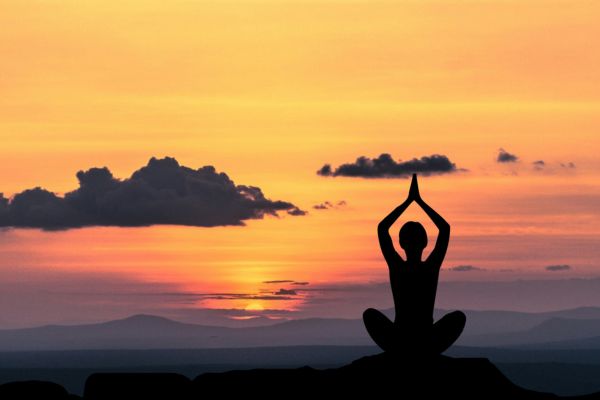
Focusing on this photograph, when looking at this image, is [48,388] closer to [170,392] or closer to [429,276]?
[170,392]

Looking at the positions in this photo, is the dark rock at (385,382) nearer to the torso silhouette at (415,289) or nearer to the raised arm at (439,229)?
the torso silhouette at (415,289)

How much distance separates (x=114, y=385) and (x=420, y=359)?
6.05m

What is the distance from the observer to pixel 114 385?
27.4 meters

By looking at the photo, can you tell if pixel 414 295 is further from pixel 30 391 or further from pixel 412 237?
pixel 30 391

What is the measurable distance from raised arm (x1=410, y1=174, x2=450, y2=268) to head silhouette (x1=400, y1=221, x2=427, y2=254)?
285 mm

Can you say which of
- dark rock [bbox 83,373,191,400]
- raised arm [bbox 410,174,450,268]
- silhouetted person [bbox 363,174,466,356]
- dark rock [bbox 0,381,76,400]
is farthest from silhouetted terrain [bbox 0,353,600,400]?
raised arm [bbox 410,174,450,268]

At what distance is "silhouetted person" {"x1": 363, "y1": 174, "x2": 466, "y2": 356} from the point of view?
1048 inches

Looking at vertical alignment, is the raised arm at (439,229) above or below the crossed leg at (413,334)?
above

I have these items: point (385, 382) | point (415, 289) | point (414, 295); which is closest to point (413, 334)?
point (414, 295)

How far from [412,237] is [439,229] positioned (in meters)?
0.55

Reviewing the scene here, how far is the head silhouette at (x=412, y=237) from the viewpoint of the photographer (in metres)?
26.7

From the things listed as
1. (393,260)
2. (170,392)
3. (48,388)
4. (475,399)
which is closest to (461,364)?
(475,399)

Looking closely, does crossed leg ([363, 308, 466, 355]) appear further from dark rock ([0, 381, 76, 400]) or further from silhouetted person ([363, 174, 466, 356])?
dark rock ([0, 381, 76, 400])

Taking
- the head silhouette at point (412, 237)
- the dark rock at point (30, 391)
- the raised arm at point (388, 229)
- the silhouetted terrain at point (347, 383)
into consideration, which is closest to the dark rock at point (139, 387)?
the silhouetted terrain at point (347, 383)
